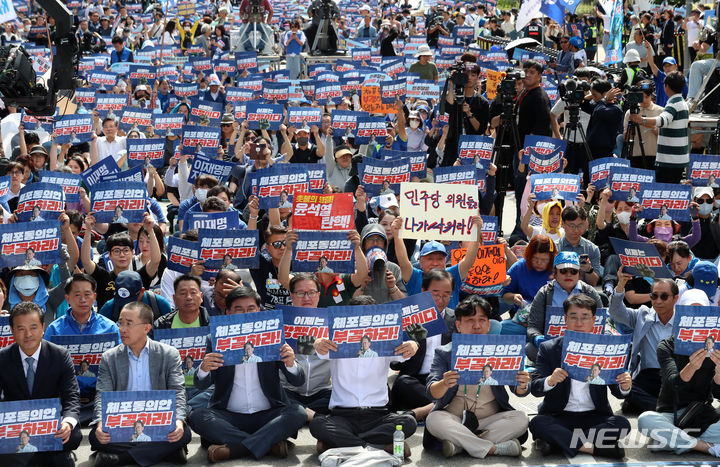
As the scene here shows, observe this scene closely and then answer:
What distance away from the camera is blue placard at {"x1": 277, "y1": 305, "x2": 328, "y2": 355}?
814 centimetres

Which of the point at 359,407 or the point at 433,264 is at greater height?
the point at 433,264

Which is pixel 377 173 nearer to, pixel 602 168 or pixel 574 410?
pixel 602 168

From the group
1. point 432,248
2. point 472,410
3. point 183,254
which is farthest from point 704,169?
point 183,254

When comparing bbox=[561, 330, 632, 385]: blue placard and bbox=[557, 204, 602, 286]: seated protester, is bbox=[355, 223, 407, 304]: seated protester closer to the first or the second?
bbox=[557, 204, 602, 286]: seated protester

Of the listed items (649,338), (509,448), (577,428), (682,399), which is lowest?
(509,448)

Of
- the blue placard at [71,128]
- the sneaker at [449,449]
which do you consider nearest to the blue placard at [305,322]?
the sneaker at [449,449]

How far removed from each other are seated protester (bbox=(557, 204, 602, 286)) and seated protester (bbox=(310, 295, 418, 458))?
104 inches

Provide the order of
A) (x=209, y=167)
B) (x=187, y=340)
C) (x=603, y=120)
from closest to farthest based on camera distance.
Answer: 1. (x=187, y=340)
2. (x=209, y=167)
3. (x=603, y=120)

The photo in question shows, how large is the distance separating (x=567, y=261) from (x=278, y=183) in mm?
2992

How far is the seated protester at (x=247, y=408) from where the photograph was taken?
25.8ft

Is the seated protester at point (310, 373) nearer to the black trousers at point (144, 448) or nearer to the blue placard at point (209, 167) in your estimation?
the black trousers at point (144, 448)

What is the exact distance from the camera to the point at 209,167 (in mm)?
12789

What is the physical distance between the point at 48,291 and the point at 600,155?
776 centimetres

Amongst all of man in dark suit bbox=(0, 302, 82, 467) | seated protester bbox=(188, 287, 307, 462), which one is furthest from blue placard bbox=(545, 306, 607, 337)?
man in dark suit bbox=(0, 302, 82, 467)
